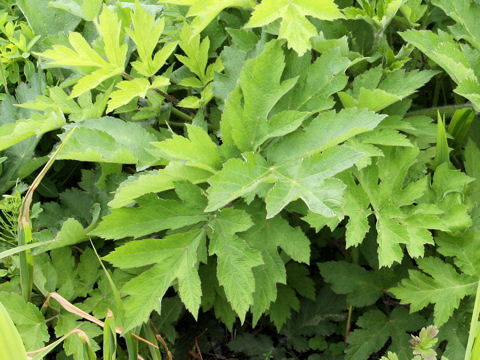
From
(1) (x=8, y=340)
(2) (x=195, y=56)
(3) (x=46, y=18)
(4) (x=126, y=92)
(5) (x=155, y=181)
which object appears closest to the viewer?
(1) (x=8, y=340)

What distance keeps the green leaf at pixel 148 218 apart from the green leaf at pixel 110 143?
10 cm

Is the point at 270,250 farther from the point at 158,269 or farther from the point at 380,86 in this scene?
the point at 380,86

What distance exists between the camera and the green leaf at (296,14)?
112 cm

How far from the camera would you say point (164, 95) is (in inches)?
53.2

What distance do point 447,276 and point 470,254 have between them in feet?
0.25

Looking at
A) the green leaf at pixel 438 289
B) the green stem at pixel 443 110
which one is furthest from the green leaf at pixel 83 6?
the green leaf at pixel 438 289

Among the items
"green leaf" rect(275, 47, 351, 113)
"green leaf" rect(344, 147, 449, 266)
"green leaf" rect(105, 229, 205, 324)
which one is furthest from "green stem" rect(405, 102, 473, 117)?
"green leaf" rect(105, 229, 205, 324)

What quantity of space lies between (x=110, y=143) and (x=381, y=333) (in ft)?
2.83

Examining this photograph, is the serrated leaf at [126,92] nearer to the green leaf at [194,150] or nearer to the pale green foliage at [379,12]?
the green leaf at [194,150]

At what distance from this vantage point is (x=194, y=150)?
44.3 inches

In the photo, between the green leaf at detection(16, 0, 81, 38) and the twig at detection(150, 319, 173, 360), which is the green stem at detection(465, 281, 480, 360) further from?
the green leaf at detection(16, 0, 81, 38)

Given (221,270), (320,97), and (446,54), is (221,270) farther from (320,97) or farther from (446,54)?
(446,54)

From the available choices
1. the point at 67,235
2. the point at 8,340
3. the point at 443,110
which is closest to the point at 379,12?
the point at 443,110

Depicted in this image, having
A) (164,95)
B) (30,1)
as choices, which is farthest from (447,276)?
(30,1)
